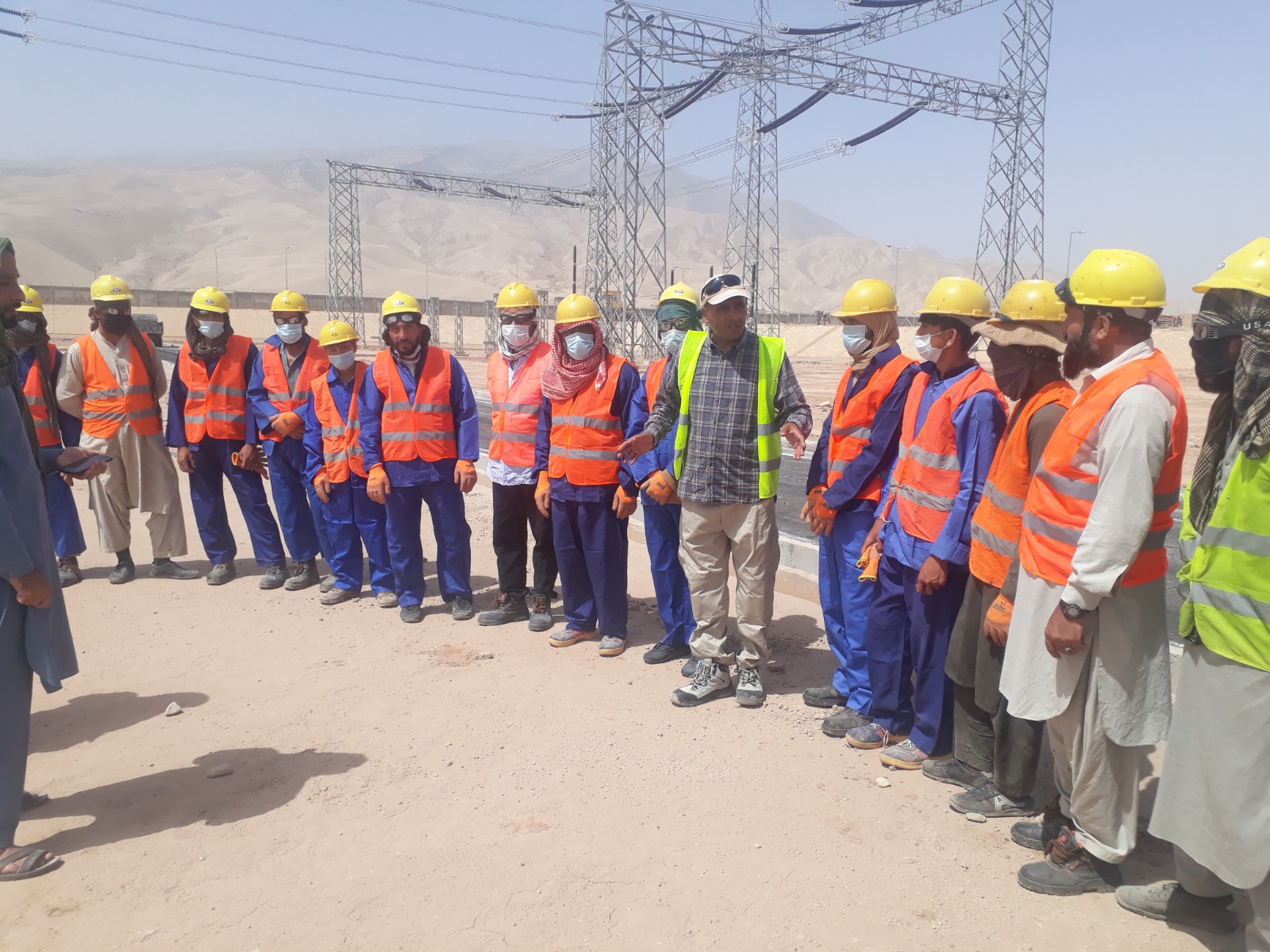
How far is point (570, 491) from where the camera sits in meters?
4.89

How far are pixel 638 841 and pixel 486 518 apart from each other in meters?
5.43

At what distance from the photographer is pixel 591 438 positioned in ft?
15.9

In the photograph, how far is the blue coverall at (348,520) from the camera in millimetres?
5820

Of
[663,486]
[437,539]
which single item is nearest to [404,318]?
[437,539]

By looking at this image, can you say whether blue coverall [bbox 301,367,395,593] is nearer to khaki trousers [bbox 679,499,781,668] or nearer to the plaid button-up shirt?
khaki trousers [bbox 679,499,781,668]

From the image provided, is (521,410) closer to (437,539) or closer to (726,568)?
(437,539)

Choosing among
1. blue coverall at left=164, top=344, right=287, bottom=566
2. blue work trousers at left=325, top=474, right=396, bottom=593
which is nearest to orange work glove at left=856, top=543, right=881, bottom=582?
blue work trousers at left=325, top=474, right=396, bottom=593

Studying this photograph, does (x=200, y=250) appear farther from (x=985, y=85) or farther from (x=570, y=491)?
(x=570, y=491)

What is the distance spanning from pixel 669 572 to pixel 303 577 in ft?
9.87

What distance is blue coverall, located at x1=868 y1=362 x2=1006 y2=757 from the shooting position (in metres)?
3.27

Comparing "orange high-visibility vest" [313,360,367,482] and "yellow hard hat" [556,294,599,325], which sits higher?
"yellow hard hat" [556,294,599,325]

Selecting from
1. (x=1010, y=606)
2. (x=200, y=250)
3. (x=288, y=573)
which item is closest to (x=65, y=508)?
(x=288, y=573)

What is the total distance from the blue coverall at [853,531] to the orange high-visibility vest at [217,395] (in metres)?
4.43

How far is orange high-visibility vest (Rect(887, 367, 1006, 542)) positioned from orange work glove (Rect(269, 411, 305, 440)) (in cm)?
435
